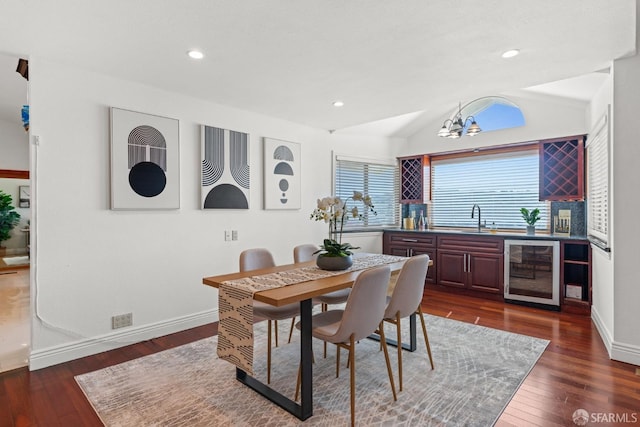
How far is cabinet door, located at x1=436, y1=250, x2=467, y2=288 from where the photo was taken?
15.9ft

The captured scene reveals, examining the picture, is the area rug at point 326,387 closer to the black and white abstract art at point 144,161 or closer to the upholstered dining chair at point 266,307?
the upholstered dining chair at point 266,307

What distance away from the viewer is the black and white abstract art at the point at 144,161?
3.04 m

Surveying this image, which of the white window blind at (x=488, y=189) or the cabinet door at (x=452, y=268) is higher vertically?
the white window blind at (x=488, y=189)

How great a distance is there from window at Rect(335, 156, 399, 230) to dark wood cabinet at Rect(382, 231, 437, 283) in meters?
0.36

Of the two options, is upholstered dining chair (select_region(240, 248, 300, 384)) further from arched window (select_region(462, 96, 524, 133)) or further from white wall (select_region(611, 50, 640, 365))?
arched window (select_region(462, 96, 524, 133))

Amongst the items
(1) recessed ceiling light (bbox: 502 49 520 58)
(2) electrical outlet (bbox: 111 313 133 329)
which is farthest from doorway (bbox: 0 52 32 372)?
(1) recessed ceiling light (bbox: 502 49 520 58)

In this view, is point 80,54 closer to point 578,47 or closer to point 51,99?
point 51,99

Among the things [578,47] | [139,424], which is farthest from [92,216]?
[578,47]

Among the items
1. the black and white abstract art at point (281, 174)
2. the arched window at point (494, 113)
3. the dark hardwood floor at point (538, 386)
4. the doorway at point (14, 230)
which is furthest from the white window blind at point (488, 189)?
the doorway at point (14, 230)

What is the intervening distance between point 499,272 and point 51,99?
5.17m

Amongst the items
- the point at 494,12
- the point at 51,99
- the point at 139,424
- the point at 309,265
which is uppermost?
the point at 494,12

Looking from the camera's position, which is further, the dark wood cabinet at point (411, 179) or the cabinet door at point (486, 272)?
the dark wood cabinet at point (411, 179)

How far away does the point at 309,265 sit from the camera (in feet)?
9.53

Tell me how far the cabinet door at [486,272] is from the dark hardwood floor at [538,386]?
102 cm
